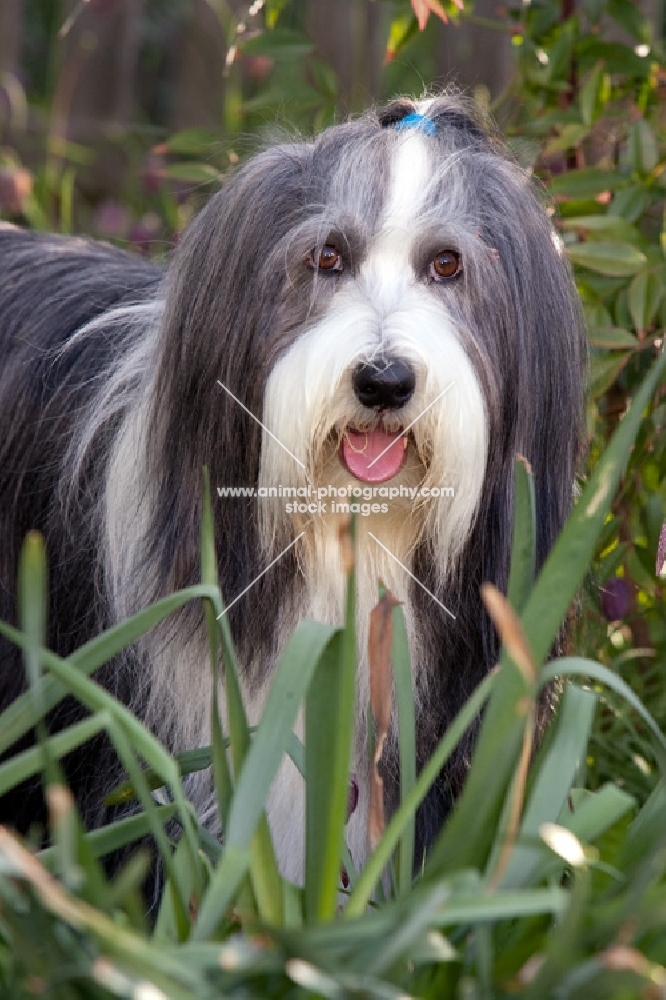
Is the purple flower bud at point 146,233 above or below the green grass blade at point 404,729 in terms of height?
above

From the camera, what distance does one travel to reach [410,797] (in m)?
1.70

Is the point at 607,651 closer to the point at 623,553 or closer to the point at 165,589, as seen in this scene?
the point at 623,553

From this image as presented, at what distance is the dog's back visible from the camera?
2574mm

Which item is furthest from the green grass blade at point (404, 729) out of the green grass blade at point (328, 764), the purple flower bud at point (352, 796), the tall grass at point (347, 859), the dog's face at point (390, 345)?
the purple flower bud at point (352, 796)

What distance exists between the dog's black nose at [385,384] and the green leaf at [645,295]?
1.00 metres

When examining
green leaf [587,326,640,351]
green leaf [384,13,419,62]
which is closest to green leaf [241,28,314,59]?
green leaf [384,13,419,62]

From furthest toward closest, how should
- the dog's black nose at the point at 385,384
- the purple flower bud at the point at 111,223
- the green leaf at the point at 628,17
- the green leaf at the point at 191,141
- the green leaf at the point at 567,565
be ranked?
1. the purple flower bud at the point at 111,223
2. the green leaf at the point at 191,141
3. the green leaf at the point at 628,17
4. the dog's black nose at the point at 385,384
5. the green leaf at the point at 567,565

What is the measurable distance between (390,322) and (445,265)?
0.21 meters

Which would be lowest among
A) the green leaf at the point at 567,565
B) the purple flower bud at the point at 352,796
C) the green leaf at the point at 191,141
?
the purple flower bud at the point at 352,796

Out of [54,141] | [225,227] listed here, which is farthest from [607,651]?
[54,141]

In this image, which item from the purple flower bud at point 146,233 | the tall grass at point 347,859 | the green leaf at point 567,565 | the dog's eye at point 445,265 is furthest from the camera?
the purple flower bud at point 146,233

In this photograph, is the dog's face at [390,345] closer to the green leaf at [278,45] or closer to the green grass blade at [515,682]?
the green grass blade at [515,682]

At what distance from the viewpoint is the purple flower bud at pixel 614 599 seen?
2906 mm

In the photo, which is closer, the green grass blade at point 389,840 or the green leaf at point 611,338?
the green grass blade at point 389,840
